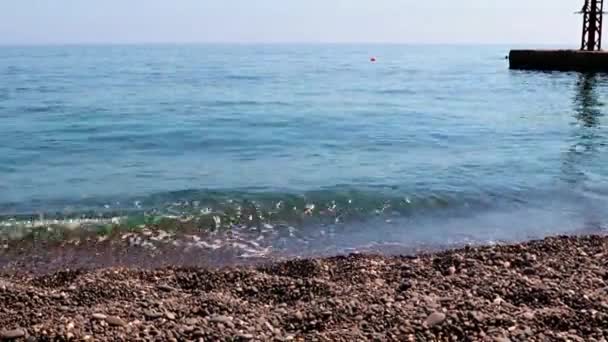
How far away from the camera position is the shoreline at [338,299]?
5320 mm

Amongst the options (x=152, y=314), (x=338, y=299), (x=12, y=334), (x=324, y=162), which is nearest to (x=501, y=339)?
(x=338, y=299)

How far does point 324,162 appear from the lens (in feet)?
47.8

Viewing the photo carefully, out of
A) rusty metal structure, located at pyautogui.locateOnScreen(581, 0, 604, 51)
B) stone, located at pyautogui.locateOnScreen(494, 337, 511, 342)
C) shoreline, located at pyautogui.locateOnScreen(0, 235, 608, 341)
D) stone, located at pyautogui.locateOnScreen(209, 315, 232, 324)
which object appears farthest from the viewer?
rusty metal structure, located at pyautogui.locateOnScreen(581, 0, 604, 51)

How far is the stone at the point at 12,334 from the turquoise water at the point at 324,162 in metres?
4.90

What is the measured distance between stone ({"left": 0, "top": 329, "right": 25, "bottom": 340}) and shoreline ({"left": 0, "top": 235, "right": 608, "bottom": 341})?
16 mm

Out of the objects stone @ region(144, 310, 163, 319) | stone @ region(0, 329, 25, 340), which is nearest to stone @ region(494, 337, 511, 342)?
stone @ region(144, 310, 163, 319)

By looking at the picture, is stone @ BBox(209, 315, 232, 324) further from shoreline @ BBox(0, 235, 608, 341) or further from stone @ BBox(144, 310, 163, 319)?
stone @ BBox(144, 310, 163, 319)

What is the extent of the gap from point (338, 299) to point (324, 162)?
337 inches

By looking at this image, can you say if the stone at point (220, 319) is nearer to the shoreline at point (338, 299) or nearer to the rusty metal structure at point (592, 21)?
the shoreline at point (338, 299)

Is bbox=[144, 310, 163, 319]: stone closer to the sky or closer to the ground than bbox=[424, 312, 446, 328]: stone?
closer to the sky

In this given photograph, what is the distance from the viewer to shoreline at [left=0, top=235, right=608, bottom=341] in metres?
5.32

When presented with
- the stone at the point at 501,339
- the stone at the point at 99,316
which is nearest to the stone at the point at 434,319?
the stone at the point at 501,339

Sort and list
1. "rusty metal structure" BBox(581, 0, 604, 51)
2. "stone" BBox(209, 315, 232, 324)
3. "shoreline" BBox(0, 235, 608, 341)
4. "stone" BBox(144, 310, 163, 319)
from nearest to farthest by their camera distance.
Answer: "shoreline" BBox(0, 235, 608, 341), "stone" BBox(209, 315, 232, 324), "stone" BBox(144, 310, 163, 319), "rusty metal structure" BBox(581, 0, 604, 51)

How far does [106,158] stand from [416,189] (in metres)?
7.65
